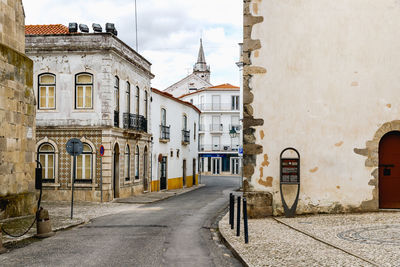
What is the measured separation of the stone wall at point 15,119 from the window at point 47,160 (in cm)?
780

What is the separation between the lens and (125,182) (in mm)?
24094

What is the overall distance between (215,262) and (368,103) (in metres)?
7.32

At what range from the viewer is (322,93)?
13.2 m

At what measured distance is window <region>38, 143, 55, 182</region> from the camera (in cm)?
2212

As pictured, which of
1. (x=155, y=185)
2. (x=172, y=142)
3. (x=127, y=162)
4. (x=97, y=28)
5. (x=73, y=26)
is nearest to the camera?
(x=73, y=26)

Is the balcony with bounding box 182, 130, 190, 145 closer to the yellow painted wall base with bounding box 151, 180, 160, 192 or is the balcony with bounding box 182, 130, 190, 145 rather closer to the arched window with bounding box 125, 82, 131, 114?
the yellow painted wall base with bounding box 151, 180, 160, 192

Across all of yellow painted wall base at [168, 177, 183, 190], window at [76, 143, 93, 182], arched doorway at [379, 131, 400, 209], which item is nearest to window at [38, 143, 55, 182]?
window at [76, 143, 93, 182]

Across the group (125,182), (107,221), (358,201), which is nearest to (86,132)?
(125,182)

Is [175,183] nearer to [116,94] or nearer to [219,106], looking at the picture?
[116,94]

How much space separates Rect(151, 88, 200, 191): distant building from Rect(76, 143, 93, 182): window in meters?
7.59

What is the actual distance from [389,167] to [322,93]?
8.61ft

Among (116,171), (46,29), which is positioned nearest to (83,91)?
(116,171)

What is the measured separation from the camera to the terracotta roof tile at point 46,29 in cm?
2341

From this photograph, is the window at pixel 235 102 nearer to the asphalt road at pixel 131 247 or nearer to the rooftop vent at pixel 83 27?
the rooftop vent at pixel 83 27
